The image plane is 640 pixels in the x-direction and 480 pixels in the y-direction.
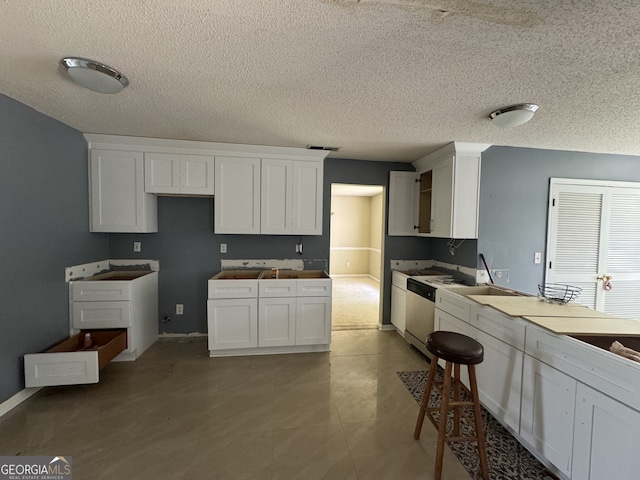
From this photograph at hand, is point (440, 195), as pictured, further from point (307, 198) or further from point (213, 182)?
point (213, 182)

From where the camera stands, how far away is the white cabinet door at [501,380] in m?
1.74

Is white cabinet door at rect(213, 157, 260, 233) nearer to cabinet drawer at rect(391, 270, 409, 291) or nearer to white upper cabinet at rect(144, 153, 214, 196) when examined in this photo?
white upper cabinet at rect(144, 153, 214, 196)

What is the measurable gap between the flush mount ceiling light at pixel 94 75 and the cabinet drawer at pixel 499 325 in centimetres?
312

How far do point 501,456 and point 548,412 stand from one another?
0.46m

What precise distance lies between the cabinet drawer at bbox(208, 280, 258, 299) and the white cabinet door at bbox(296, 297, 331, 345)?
0.55 m

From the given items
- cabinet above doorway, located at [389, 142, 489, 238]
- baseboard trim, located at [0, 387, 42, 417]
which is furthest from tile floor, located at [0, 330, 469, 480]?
cabinet above doorway, located at [389, 142, 489, 238]

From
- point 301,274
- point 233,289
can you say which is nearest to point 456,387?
point 301,274

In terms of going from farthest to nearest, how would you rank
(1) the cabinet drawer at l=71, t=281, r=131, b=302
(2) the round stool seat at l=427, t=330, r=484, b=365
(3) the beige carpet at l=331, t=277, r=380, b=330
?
1. (3) the beige carpet at l=331, t=277, r=380, b=330
2. (1) the cabinet drawer at l=71, t=281, r=131, b=302
3. (2) the round stool seat at l=427, t=330, r=484, b=365

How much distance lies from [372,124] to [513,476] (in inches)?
107

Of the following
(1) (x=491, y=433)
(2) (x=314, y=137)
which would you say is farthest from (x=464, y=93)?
(1) (x=491, y=433)

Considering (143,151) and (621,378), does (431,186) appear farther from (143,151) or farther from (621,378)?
(143,151)

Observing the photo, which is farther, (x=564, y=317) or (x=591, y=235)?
(x=591, y=235)

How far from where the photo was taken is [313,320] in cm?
298

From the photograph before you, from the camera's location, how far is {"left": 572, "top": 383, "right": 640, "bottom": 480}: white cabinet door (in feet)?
3.78
